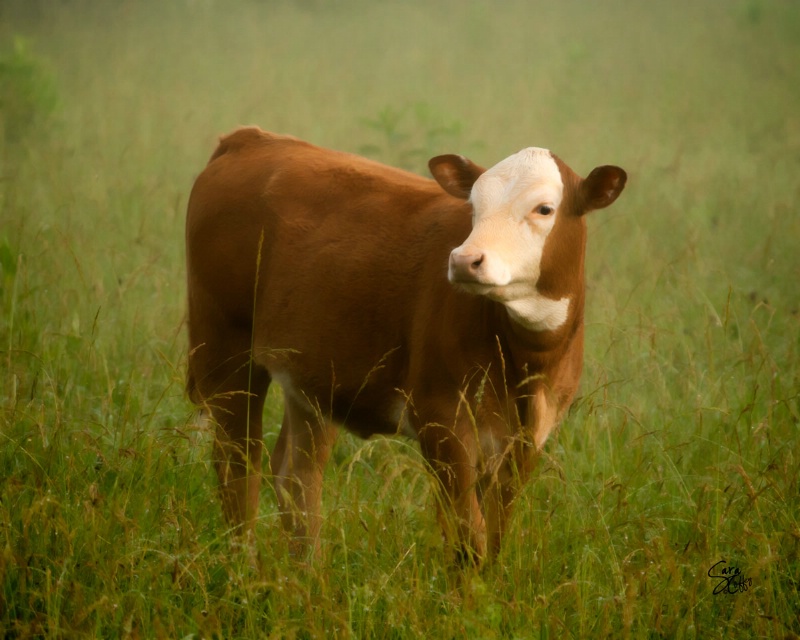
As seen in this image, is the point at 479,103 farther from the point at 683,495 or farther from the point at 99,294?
the point at 683,495

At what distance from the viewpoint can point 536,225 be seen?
10.3 feet

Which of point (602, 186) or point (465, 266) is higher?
point (602, 186)

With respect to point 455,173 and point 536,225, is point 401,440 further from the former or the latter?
point 536,225

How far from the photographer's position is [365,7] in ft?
62.0

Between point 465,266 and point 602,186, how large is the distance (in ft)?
2.08

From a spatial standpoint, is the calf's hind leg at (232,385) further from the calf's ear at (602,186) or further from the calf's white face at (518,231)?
the calf's ear at (602,186)

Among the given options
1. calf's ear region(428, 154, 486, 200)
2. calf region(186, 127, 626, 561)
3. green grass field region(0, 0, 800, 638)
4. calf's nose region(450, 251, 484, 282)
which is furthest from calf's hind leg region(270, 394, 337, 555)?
calf's nose region(450, 251, 484, 282)

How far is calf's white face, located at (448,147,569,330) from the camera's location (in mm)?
2984

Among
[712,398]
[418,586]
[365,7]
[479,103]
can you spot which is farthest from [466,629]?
[365,7]

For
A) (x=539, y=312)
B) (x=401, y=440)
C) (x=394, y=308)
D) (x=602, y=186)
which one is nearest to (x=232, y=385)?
(x=401, y=440)

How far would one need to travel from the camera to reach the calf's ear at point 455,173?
133 inches

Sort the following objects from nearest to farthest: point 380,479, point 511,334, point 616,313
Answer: point 511,334 < point 380,479 < point 616,313

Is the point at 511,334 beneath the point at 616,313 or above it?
above

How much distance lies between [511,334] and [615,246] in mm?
4103
